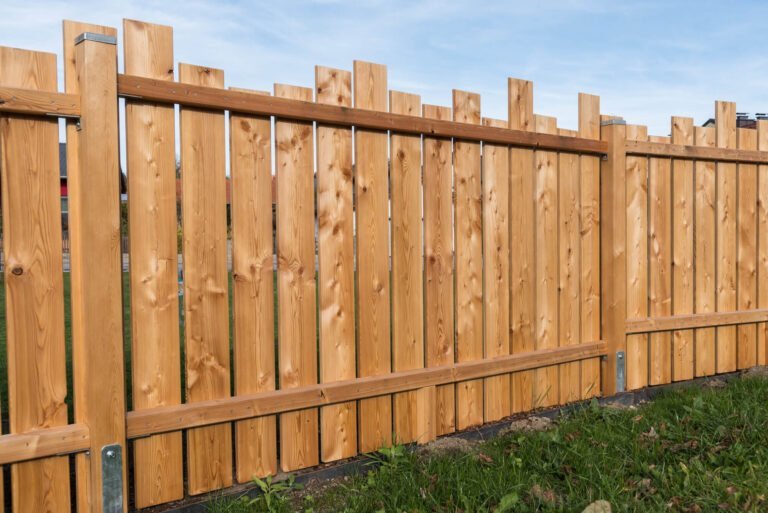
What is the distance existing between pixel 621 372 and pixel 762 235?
1.92 meters

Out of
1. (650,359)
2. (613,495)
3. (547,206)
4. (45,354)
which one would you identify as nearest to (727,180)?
(650,359)

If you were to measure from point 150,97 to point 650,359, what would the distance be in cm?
388

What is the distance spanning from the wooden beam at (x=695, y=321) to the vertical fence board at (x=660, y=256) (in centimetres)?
6

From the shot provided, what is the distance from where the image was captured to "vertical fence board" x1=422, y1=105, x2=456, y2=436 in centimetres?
356

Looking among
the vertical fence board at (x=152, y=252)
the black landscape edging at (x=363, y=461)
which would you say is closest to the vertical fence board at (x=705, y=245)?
the black landscape edging at (x=363, y=461)

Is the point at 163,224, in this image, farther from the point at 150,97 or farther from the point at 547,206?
the point at 547,206

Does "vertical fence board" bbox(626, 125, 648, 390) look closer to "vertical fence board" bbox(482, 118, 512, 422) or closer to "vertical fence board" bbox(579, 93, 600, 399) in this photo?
"vertical fence board" bbox(579, 93, 600, 399)

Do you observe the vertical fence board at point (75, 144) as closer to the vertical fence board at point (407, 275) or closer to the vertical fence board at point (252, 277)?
the vertical fence board at point (252, 277)

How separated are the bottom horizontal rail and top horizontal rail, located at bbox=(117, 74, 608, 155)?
4.09 feet

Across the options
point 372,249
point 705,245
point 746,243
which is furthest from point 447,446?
point 746,243

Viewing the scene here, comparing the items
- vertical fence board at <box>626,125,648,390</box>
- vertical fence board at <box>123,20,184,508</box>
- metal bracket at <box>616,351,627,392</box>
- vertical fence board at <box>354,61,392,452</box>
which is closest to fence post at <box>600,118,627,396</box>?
metal bracket at <box>616,351,627,392</box>

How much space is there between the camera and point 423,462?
3217 mm

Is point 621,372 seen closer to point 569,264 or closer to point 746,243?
point 569,264

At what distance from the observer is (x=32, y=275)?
252 centimetres
